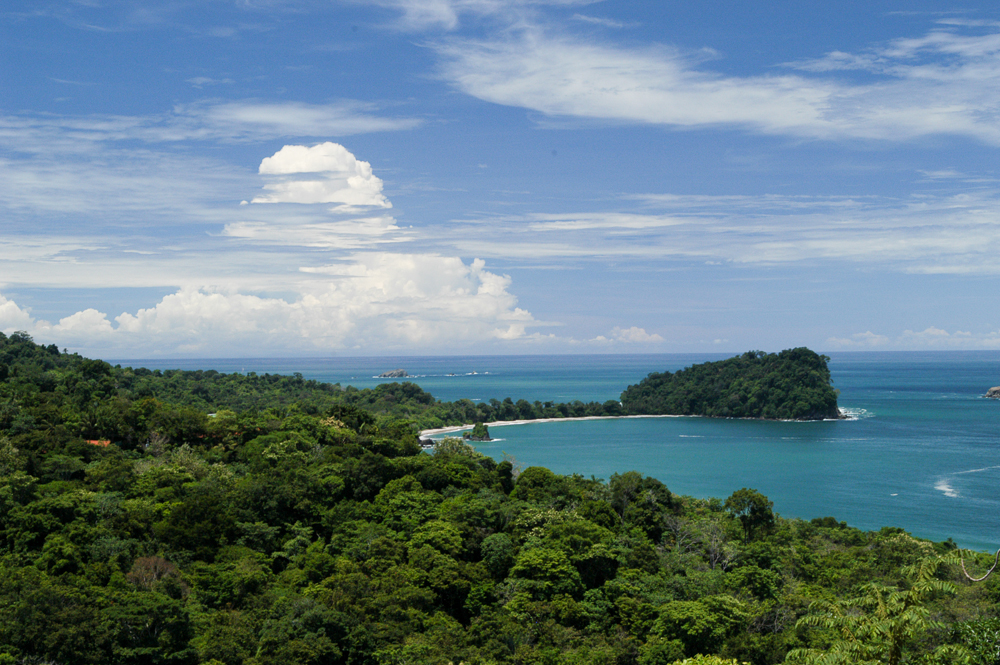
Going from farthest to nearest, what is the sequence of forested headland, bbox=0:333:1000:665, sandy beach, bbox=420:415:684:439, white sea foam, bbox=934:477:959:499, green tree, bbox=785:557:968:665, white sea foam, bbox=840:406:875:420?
white sea foam, bbox=840:406:875:420 < sandy beach, bbox=420:415:684:439 < white sea foam, bbox=934:477:959:499 < forested headland, bbox=0:333:1000:665 < green tree, bbox=785:557:968:665

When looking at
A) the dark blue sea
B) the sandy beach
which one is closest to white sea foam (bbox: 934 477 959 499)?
the dark blue sea

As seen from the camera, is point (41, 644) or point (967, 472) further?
point (967, 472)

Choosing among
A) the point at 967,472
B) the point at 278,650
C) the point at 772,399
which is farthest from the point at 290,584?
the point at 772,399

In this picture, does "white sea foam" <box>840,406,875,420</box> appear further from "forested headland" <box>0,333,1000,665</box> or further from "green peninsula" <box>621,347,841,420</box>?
"forested headland" <box>0,333,1000,665</box>

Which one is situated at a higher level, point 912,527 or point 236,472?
point 236,472

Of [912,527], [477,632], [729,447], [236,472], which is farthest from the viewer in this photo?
[729,447]

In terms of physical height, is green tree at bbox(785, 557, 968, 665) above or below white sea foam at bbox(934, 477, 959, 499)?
above

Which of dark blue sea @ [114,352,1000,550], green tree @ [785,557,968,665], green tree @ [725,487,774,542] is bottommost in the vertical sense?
dark blue sea @ [114,352,1000,550]

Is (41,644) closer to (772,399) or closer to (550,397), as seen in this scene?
(772,399)
